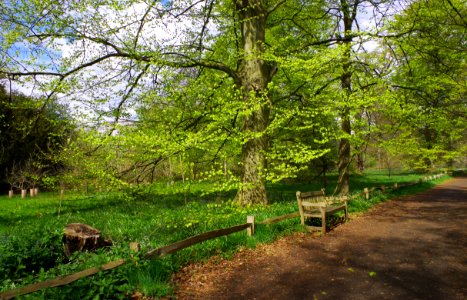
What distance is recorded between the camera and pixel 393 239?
8672mm

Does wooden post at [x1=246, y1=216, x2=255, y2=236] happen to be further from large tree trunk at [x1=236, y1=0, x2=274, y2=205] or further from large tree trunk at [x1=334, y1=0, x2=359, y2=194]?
large tree trunk at [x1=334, y1=0, x2=359, y2=194]

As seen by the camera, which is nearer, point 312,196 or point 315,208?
point 315,208

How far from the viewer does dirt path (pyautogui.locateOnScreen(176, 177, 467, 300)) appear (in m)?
5.38

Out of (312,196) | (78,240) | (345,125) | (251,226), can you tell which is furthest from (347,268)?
(345,125)

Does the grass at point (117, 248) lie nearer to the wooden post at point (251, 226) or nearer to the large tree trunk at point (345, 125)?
the wooden post at point (251, 226)

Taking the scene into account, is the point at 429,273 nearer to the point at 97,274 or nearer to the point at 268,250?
the point at 268,250

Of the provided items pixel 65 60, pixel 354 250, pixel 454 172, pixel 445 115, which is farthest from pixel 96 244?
pixel 454 172

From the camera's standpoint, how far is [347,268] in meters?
6.46

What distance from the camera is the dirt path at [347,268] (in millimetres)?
5383

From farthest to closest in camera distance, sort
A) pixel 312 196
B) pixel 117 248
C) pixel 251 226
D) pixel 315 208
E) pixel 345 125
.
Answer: pixel 345 125 → pixel 312 196 → pixel 315 208 → pixel 251 226 → pixel 117 248

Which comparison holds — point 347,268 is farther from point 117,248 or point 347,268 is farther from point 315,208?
point 117,248

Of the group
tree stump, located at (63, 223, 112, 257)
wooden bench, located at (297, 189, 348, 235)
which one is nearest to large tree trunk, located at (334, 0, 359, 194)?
wooden bench, located at (297, 189, 348, 235)

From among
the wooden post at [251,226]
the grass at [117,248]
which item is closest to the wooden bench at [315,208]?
the grass at [117,248]

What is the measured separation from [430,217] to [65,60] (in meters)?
13.9
